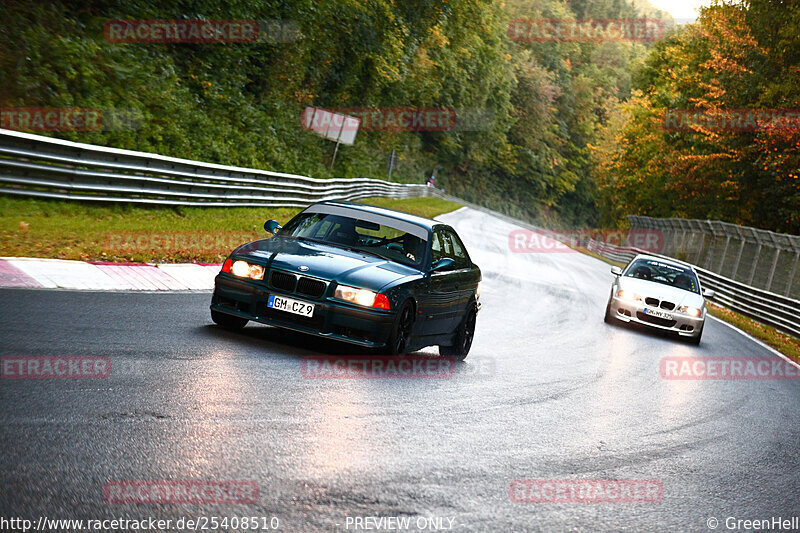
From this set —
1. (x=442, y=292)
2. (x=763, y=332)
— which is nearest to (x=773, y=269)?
(x=763, y=332)

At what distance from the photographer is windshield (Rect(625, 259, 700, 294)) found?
18.3m

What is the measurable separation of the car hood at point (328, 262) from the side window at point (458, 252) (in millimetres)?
1420

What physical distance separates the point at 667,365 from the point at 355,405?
24.6ft

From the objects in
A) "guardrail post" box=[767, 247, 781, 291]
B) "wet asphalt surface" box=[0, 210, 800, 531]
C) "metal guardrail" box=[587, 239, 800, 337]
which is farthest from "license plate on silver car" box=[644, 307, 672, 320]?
"guardrail post" box=[767, 247, 781, 291]

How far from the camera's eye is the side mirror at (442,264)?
970 cm

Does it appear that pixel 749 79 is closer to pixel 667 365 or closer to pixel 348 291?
pixel 667 365

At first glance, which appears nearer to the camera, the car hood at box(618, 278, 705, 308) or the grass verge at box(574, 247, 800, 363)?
the car hood at box(618, 278, 705, 308)

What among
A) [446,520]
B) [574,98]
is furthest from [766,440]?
[574,98]

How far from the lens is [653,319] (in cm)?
1697

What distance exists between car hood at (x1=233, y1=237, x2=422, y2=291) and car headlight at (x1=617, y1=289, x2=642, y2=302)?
29.0 ft

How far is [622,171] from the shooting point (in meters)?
63.0

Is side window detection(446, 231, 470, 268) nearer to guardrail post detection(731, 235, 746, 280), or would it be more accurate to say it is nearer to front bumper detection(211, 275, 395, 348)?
front bumper detection(211, 275, 395, 348)

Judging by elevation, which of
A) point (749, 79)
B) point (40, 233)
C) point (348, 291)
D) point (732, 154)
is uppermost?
point (749, 79)

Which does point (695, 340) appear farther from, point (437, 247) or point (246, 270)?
point (246, 270)
